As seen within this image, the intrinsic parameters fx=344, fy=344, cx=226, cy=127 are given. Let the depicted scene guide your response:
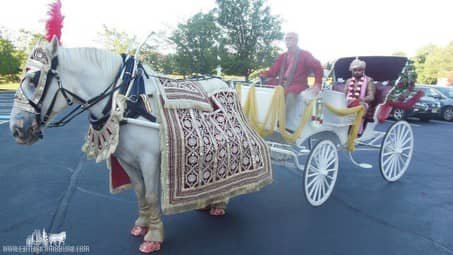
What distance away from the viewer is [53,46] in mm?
2441

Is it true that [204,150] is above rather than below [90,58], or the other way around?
below

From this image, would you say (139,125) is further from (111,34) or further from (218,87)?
(111,34)

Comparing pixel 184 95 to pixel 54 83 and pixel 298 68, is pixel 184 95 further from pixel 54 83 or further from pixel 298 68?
pixel 298 68

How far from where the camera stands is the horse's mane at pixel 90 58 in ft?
8.33

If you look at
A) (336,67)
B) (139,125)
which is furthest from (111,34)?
(139,125)

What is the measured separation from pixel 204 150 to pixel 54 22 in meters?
1.50

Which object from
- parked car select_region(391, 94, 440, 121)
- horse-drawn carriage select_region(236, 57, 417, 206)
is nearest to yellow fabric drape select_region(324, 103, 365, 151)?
Answer: horse-drawn carriage select_region(236, 57, 417, 206)

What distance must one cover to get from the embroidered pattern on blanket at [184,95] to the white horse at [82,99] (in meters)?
0.13

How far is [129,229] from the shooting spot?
356cm

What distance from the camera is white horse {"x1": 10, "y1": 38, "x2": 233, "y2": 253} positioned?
95.3 inches

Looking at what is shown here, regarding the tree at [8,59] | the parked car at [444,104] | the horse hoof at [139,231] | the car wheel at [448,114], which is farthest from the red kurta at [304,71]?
the tree at [8,59]

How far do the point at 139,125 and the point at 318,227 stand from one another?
7.44 feet

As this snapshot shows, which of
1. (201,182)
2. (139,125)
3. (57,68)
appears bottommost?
(201,182)

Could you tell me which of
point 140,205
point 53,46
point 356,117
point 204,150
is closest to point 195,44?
point 356,117
